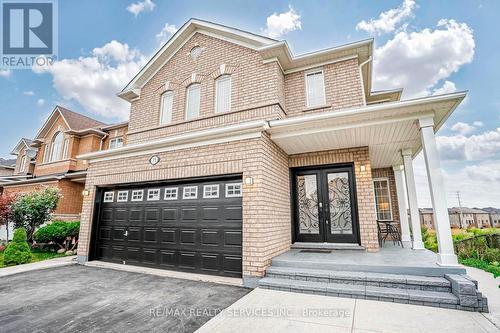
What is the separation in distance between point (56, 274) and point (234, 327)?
577 centimetres

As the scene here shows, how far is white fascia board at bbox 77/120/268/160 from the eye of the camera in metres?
5.18

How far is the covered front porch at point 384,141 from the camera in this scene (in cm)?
415

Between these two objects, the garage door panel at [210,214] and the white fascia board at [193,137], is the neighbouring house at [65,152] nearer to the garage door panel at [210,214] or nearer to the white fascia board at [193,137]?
the white fascia board at [193,137]

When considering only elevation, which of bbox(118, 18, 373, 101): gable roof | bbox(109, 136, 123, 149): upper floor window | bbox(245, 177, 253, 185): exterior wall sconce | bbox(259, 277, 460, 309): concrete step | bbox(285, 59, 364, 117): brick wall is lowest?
bbox(259, 277, 460, 309): concrete step

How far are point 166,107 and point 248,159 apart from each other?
472 cm

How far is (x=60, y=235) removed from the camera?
934cm

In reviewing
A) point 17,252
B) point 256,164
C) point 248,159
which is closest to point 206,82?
point 248,159

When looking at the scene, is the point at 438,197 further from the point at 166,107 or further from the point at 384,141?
the point at 166,107

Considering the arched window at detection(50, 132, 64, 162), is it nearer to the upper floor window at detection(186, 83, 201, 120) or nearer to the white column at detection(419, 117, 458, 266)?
the upper floor window at detection(186, 83, 201, 120)

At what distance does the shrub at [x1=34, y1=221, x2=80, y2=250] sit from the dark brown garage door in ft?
11.2

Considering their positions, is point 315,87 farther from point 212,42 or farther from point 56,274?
point 56,274

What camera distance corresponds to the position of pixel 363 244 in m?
5.95

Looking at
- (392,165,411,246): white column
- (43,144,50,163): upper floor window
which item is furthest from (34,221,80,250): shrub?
(392,165,411,246): white column

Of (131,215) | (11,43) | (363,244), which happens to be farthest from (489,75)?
(11,43)
